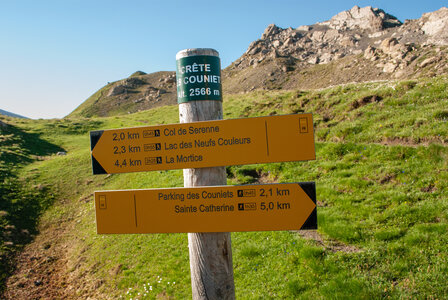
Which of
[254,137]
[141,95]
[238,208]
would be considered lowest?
[238,208]

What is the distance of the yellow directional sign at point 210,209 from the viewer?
325 cm

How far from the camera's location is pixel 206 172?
3.48 m

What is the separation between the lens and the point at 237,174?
1379 centimetres

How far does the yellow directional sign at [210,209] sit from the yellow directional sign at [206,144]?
326 millimetres

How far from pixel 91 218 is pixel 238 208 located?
41.0 ft

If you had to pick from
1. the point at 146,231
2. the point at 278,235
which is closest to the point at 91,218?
the point at 278,235

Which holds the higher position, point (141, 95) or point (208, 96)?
point (141, 95)

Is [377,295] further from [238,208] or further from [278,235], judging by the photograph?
[238,208]

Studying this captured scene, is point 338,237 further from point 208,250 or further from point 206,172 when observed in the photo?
point 206,172

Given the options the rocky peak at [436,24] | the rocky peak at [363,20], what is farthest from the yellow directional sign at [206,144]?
the rocky peak at [363,20]

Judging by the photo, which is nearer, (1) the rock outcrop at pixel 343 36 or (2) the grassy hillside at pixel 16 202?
(2) the grassy hillside at pixel 16 202

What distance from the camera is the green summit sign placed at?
344 centimetres

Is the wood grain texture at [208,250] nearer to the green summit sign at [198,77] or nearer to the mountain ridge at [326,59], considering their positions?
the green summit sign at [198,77]

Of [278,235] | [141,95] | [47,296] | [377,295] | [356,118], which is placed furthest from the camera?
[141,95]
